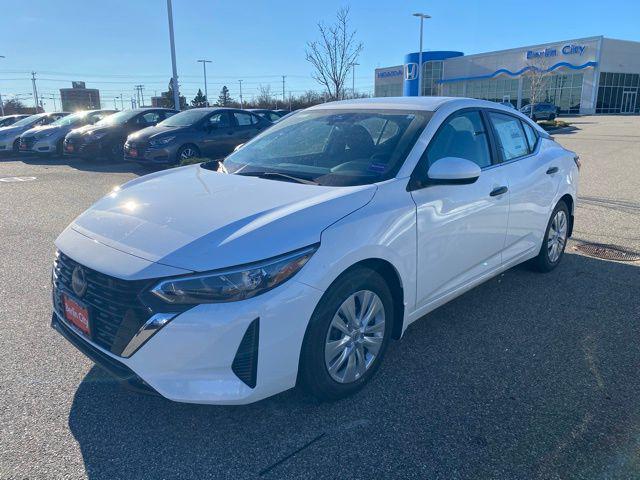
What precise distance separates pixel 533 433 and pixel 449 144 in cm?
195

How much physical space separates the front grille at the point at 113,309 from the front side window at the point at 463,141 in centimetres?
200

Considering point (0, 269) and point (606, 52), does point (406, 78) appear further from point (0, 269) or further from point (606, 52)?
point (0, 269)

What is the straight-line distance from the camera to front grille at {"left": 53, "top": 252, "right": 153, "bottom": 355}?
238 centimetres

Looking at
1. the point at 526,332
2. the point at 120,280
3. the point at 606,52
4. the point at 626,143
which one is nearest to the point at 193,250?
the point at 120,280

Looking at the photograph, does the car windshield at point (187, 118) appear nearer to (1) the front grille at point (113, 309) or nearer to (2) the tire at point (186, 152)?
(2) the tire at point (186, 152)

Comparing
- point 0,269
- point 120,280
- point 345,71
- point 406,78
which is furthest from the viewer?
point 406,78

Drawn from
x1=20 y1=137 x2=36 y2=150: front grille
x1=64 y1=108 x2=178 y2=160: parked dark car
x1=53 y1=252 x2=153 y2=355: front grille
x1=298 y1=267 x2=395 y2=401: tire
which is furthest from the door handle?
x1=20 y1=137 x2=36 y2=150: front grille

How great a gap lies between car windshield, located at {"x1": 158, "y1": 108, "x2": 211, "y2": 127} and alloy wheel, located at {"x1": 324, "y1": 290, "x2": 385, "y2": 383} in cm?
1094

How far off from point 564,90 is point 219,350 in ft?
201

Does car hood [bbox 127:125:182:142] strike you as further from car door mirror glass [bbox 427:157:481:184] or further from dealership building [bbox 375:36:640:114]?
dealership building [bbox 375:36:640:114]

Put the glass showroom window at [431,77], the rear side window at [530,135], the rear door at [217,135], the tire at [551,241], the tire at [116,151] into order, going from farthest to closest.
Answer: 1. the glass showroom window at [431,77]
2. the tire at [116,151]
3. the rear door at [217,135]
4. the tire at [551,241]
5. the rear side window at [530,135]

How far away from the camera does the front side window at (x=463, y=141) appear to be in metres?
3.50

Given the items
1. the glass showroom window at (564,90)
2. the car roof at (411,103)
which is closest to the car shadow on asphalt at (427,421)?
the car roof at (411,103)

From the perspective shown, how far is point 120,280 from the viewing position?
242 centimetres
